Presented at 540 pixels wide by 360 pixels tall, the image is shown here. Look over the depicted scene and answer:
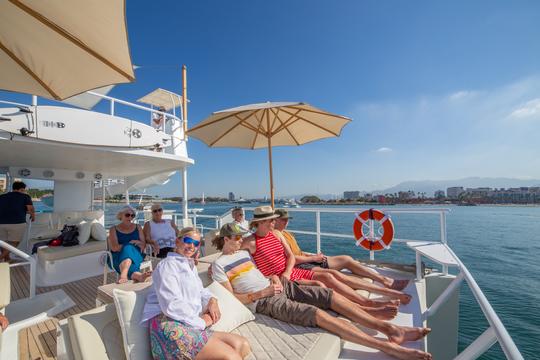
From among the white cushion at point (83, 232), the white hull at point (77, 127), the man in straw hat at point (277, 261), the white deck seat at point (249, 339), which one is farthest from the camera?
the white cushion at point (83, 232)

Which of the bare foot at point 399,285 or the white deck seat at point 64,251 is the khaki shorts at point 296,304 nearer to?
the bare foot at point 399,285

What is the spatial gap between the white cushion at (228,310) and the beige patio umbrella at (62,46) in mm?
1839

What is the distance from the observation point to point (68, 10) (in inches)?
63.4

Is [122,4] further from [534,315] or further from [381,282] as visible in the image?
[534,315]

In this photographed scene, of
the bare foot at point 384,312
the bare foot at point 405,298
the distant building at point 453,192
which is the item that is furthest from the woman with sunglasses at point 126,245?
the distant building at point 453,192

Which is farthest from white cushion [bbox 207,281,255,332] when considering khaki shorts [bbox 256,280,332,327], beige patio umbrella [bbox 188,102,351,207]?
beige patio umbrella [bbox 188,102,351,207]

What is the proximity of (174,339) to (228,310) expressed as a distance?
0.52m

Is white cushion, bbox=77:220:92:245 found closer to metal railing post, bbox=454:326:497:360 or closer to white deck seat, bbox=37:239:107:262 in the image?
white deck seat, bbox=37:239:107:262

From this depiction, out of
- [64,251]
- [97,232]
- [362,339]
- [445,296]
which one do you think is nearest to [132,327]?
[362,339]

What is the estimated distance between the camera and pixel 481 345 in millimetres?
1093

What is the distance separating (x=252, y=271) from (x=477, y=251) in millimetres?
14073

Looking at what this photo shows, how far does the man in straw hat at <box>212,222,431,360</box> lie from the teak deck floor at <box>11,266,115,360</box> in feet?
4.78

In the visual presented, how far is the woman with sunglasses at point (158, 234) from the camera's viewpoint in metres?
3.35

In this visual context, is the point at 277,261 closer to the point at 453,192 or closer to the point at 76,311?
the point at 76,311
